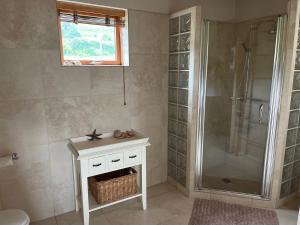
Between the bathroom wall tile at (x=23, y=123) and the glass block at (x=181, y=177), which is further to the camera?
the glass block at (x=181, y=177)

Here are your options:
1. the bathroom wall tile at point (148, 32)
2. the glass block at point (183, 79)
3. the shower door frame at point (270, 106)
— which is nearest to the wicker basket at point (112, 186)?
the shower door frame at point (270, 106)

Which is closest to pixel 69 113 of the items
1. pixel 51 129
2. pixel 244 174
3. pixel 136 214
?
pixel 51 129

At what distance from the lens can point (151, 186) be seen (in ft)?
9.24

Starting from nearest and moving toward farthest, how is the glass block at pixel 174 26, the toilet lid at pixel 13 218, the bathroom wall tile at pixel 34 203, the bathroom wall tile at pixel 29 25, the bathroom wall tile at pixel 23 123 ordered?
1. the toilet lid at pixel 13 218
2. the bathroom wall tile at pixel 29 25
3. the bathroom wall tile at pixel 23 123
4. the bathroom wall tile at pixel 34 203
5. the glass block at pixel 174 26

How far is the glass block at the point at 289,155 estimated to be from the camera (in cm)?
226

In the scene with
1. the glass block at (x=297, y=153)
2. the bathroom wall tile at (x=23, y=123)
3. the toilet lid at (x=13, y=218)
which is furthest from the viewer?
the glass block at (x=297, y=153)

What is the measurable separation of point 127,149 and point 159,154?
799 millimetres

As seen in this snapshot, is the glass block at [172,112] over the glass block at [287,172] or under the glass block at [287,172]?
over

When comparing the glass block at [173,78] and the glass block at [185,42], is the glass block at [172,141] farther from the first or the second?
the glass block at [185,42]

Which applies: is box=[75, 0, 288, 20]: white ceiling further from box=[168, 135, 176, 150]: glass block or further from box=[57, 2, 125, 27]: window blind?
box=[168, 135, 176, 150]: glass block

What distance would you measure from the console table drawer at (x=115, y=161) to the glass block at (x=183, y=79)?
1.00 metres

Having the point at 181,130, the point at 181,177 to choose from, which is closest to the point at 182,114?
the point at 181,130

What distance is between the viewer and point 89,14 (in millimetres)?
2252

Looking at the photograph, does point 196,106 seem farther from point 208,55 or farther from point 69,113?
point 69,113
